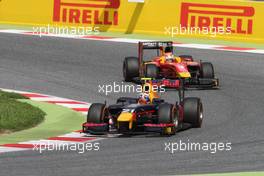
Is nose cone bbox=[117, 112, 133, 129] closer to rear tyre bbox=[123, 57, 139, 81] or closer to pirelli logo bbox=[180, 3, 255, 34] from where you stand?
rear tyre bbox=[123, 57, 139, 81]

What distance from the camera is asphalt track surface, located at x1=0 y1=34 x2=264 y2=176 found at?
14.7 m

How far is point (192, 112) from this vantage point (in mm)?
18797

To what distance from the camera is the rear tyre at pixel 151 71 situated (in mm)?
23828

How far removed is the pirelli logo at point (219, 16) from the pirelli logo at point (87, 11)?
89.9 inches

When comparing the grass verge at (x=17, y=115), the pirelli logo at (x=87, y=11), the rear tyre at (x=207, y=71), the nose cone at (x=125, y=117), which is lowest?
the grass verge at (x=17, y=115)

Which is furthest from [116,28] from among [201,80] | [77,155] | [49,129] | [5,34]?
[77,155]

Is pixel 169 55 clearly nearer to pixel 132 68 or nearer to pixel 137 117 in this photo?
pixel 132 68

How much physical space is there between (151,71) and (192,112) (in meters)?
5.19

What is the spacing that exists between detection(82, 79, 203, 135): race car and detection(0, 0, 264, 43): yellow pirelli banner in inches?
466

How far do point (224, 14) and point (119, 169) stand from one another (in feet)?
53.7

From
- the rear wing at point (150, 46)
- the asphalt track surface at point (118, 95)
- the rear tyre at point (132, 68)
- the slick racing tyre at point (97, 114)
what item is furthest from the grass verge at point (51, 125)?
the rear tyre at point (132, 68)

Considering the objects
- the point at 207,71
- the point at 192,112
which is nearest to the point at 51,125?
the point at 192,112

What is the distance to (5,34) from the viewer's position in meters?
31.9

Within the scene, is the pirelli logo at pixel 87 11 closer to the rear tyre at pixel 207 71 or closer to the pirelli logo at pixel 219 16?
the pirelli logo at pixel 219 16
